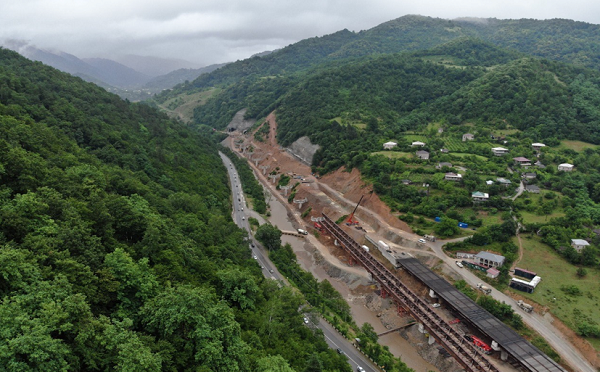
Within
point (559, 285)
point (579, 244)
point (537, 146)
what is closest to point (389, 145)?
point (537, 146)

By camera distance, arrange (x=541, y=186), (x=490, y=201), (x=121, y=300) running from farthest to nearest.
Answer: (x=541, y=186) < (x=490, y=201) < (x=121, y=300)

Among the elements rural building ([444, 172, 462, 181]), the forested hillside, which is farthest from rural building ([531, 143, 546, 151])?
the forested hillside

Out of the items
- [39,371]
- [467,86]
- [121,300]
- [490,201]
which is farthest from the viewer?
[467,86]

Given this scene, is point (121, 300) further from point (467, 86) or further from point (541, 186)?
point (467, 86)

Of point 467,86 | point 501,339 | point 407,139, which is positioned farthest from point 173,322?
point 467,86

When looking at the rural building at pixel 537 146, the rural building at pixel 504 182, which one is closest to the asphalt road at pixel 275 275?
the rural building at pixel 504 182
